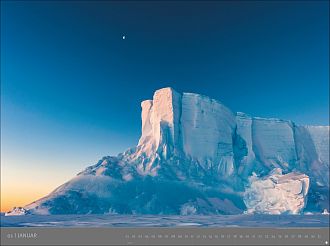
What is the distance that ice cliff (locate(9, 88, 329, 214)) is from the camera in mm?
86500

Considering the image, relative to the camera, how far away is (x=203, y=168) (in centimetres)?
10481

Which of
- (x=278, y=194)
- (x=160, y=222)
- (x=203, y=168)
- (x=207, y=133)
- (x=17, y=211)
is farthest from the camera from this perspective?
(x=207, y=133)

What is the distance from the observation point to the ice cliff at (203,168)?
86.5 metres

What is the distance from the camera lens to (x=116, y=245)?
120ft

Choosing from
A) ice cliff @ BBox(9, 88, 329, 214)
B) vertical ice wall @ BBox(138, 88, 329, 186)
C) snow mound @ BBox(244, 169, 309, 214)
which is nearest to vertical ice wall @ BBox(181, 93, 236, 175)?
vertical ice wall @ BBox(138, 88, 329, 186)

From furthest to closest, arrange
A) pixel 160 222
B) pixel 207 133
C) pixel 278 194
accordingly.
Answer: pixel 207 133, pixel 278 194, pixel 160 222

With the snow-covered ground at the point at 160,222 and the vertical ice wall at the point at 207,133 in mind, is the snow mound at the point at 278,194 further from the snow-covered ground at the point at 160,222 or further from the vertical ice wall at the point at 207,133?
the snow-covered ground at the point at 160,222

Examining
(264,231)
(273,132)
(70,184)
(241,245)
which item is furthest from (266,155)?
(241,245)

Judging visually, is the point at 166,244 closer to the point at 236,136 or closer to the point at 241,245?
the point at 241,245

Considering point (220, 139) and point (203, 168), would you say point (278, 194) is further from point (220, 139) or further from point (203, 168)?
point (220, 139)

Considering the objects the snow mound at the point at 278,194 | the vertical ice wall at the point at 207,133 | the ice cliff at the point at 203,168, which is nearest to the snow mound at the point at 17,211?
the ice cliff at the point at 203,168

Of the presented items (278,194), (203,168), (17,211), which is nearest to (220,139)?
(203,168)

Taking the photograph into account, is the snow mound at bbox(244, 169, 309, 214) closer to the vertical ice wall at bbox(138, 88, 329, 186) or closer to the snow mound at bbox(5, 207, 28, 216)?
the vertical ice wall at bbox(138, 88, 329, 186)

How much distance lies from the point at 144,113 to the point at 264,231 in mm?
76792
